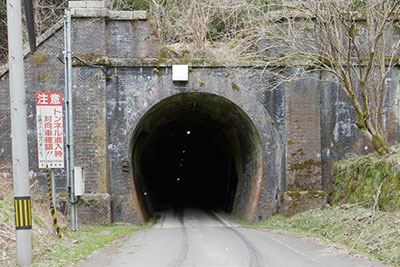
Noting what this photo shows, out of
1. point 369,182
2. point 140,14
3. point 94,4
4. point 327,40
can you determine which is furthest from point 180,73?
point 369,182

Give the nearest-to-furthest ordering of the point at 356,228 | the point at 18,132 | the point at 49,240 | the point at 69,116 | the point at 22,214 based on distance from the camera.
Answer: the point at 22,214 < the point at 18,132 < the point at 49,240 < the point at 356,228 < the point at 69,116

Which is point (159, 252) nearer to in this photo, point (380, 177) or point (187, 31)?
point (380, 177)

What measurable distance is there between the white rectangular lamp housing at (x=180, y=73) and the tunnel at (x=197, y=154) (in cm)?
51

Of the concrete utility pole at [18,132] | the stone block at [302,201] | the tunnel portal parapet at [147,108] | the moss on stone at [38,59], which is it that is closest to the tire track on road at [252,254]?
the stone block at [302,201]

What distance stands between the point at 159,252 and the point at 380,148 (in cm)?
567

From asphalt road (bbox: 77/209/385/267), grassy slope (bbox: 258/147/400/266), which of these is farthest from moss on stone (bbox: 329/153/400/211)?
asphalt road (bbox: 77/209/385/267)

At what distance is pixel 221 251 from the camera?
8.05 meters

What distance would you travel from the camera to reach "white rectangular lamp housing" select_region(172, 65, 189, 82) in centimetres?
1255

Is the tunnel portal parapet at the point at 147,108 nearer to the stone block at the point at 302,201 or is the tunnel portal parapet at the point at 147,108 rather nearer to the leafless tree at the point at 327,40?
the stone block at the point at 302,201

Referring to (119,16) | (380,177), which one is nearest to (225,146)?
(119,16)

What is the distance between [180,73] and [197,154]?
628 inches

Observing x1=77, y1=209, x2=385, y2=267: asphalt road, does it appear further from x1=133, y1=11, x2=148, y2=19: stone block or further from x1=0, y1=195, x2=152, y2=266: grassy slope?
x1=133, y1=11, x2=148, y2=19: stone block

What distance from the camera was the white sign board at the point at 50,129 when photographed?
10.1m

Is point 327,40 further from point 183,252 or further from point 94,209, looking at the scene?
point 94,209
